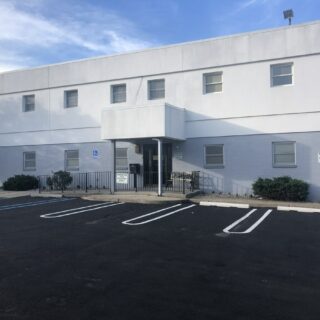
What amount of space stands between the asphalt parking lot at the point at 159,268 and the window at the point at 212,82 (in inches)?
370

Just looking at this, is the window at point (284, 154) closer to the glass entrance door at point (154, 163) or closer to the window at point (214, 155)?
the window at point (214, 155)

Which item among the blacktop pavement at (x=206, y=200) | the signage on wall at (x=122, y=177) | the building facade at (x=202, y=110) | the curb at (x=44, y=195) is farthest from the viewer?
the signage on wall at (x=122, y=177)

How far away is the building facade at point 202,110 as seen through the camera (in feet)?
60.7

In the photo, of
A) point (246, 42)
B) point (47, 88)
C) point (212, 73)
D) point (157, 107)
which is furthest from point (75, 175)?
point (246, 42)

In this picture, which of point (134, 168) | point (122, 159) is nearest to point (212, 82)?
point (134, 168)

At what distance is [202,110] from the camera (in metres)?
20.6

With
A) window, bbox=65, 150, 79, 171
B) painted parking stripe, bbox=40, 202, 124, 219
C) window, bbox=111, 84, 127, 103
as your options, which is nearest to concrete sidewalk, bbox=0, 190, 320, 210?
painted parking stripe, bbox=40, 202, 124, 219

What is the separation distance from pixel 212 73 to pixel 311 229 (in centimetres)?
1152

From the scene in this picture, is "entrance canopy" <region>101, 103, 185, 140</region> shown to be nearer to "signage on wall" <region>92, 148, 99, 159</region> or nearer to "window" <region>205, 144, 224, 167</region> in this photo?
"window" <region>205, 144, 224, 167</region>

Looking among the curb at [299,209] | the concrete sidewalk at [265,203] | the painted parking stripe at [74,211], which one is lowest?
the curb at [299,209]

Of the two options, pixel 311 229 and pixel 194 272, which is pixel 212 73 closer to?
pixel 311 229

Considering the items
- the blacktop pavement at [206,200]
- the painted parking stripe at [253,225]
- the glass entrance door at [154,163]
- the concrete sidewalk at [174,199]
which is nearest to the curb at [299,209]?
the blacktop pavement at [206,200]

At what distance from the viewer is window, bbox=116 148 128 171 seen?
22.6 metres

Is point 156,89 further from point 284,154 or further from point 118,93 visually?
point 284,154
